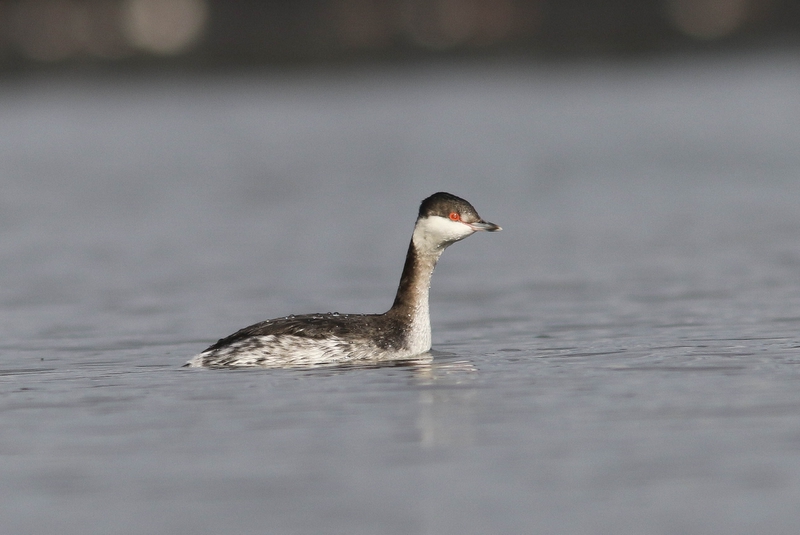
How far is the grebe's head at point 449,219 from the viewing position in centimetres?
1348

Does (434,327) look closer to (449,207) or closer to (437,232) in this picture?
(437,232)

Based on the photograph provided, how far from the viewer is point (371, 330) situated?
13477 mm

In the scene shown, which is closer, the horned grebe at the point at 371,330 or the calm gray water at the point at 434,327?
the calm gray water at the point at 434,327

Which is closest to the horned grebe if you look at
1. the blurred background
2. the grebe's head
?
the grebe's head

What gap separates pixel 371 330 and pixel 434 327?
8.06 feet

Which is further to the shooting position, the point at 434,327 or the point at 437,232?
the point at 434,327

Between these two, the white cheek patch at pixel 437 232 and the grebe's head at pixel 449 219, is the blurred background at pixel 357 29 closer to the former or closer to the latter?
the white cheek patch at pixel 437 232

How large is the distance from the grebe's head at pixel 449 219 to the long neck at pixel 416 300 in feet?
0.89

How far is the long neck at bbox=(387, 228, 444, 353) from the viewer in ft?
45.1

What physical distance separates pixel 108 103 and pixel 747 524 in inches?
2007

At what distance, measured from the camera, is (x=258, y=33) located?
215ft

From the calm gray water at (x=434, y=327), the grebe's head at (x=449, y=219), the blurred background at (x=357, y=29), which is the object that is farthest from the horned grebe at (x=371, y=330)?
the blurred background at (x=357, y=29)

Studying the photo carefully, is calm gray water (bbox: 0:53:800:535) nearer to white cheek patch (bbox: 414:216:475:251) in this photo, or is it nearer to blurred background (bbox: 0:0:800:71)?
white cheek patch (bbox: 414:216:475:251)

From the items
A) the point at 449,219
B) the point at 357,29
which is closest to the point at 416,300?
the point at 449,219
